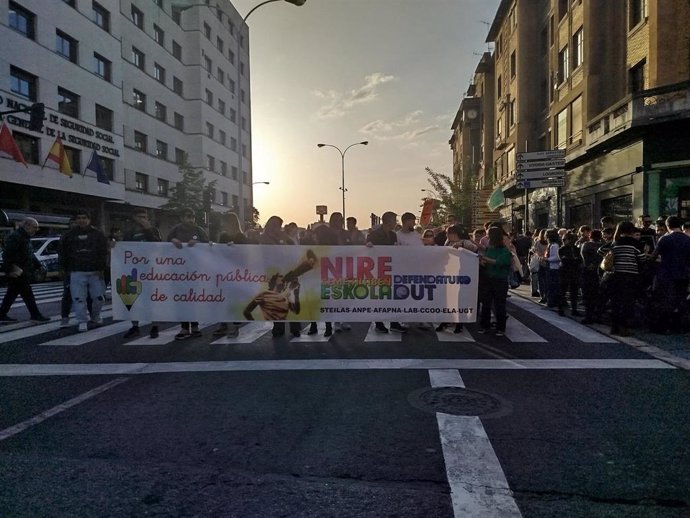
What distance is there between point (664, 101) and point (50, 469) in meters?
19.2

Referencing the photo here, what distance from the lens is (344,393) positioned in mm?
5020

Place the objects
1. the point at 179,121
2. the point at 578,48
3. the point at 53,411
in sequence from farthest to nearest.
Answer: the point at 179,121
the point at 578,48
the point at 53,411

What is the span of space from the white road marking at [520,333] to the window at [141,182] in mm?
34752

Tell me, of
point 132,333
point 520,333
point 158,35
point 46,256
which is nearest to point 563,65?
point 520,333

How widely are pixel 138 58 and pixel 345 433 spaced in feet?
137

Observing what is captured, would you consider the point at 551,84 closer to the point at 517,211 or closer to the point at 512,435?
the point at 517,211

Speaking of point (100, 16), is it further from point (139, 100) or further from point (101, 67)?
point (139, 100)

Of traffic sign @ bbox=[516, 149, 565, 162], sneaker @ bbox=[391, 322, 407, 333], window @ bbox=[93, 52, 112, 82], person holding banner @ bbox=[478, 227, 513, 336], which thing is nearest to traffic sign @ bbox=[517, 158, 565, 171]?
traffic sign @ bbox=[516, 149, 565, 162]

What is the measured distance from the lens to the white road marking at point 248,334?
25.7 feet

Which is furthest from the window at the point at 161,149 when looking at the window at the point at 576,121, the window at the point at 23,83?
the window at the point at 576,121

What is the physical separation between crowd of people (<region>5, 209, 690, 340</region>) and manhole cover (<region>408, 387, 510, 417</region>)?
343 cm

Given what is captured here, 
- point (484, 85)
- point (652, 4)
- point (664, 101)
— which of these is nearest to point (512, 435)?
point (664, 101)

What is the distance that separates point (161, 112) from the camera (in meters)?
42.9

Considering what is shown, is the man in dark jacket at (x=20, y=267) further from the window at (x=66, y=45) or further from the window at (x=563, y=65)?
the window at (x=563, y=65)
